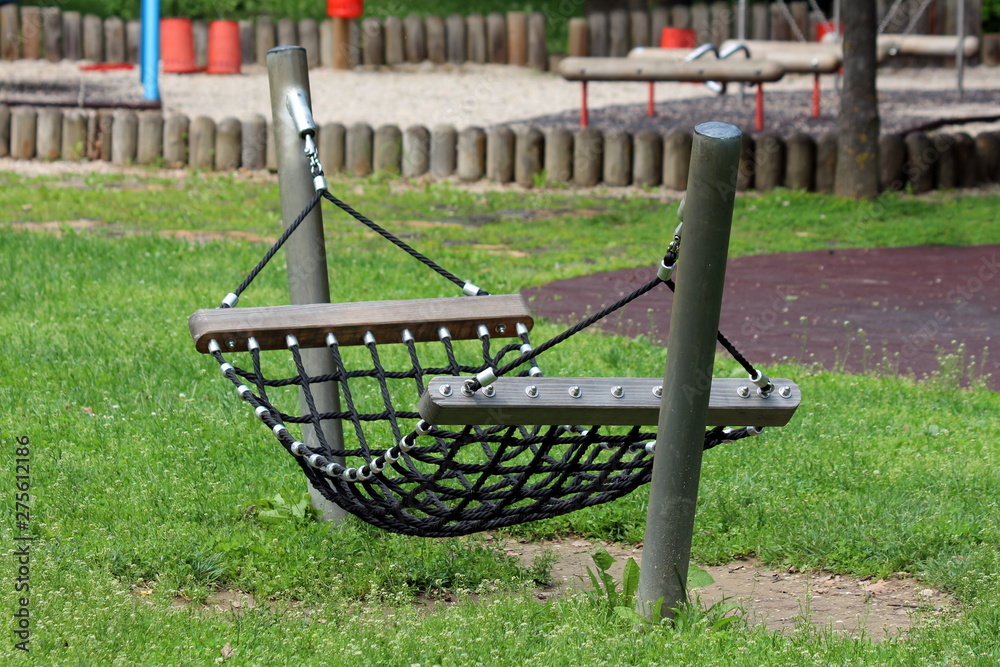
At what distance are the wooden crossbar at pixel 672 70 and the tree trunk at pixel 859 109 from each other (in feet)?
9.15

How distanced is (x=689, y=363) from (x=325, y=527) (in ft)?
4.65

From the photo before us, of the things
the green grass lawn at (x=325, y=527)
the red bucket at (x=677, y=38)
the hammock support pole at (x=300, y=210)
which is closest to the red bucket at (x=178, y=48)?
the red bucket at (x=677, y=38)

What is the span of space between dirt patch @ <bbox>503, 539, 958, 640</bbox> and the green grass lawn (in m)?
0.06

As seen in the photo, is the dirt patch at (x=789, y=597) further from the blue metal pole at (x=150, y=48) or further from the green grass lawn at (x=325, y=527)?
the blue metal pole at (x=150, y=48)

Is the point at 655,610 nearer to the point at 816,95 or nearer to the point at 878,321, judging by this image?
the point at 878,321

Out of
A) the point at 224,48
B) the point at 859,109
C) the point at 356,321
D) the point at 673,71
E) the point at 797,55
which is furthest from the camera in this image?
the point at 224,48

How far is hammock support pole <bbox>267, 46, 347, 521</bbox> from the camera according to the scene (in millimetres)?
3930

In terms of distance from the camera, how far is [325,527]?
3.84m

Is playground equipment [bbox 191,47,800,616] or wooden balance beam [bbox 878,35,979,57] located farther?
wooden balance beam [bbox 878,35,979,57]

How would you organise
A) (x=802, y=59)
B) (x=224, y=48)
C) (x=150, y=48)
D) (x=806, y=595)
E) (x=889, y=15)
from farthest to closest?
(x=224, y=48)
(x=889, y=15)
(x=802, y=59)
(x=150, y=48)
(x=806, y=595)

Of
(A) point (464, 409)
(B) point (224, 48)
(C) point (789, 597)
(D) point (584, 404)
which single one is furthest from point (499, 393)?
(B) point (224, 48)

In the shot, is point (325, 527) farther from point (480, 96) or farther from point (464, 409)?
point (480, 96)

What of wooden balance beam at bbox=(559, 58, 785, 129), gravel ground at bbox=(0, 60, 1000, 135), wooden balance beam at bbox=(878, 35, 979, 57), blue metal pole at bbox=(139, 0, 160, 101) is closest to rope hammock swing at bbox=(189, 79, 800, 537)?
wooden balance beam at bbox=(559, 58, 785, 129)

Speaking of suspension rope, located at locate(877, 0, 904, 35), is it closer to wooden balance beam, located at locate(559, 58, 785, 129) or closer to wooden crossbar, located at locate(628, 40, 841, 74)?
wooden crossbar, located at locate(628, 40, 841, 74)
